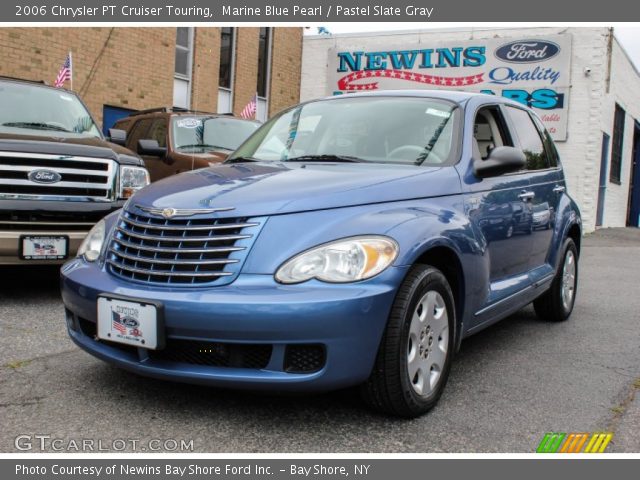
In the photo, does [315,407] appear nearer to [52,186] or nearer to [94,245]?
[94,245]

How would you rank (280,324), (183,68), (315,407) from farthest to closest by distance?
(183,68) < (315,407) < (280,324)

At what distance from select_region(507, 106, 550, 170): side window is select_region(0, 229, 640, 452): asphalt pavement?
1.30 meters

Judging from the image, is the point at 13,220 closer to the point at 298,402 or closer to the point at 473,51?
the point at 298,402

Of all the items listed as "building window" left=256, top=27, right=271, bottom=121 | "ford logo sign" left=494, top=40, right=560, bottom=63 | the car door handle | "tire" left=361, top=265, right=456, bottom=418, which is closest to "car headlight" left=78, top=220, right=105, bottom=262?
"tire" left=361, top=265, right=456, bottom=418

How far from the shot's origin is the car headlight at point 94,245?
3400 mm

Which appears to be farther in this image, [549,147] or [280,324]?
[549,147]

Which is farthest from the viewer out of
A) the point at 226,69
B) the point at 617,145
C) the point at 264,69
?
the point at 617,145

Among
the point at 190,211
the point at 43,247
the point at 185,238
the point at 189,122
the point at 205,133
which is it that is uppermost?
the point at 190,211

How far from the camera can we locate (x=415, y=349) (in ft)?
9.80

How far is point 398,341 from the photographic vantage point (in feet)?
9.19

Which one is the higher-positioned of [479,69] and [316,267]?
[479,69]

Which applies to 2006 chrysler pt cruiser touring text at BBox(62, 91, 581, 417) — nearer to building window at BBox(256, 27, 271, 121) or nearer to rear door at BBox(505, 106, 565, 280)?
rear door at BBox(505, 106, 565, 280)

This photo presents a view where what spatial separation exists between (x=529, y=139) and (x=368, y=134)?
157cm

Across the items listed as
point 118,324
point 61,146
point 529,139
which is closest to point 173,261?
point 118,324
